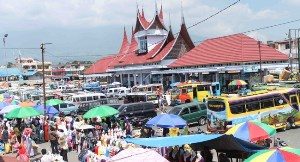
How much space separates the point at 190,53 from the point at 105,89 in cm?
1072

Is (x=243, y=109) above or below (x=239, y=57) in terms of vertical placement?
below

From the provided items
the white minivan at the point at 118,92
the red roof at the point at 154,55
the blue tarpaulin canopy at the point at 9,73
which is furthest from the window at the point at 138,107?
the blue tarpaulin canopy at the point at 9,73

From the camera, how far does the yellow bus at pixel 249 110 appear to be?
20.4 metres

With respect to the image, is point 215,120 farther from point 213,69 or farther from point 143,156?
point 213,69

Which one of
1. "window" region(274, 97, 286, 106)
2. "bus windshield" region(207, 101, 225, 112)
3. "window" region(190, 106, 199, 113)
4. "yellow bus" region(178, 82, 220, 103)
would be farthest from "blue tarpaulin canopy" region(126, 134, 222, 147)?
"yellow bus" region(178, 82, 220, 103)

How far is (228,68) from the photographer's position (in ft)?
138

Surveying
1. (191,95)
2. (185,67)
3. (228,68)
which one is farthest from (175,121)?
(185,67)

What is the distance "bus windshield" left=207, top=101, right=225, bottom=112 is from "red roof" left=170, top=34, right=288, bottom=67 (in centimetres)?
2020

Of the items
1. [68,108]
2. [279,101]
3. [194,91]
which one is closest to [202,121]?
[279,101]

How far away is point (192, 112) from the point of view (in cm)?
2430

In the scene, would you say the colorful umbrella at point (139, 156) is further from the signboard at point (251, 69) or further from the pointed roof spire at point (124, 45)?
the pointed roof spire at point (124, 45)

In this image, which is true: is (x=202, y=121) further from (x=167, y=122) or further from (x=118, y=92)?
(x=118, y=92)

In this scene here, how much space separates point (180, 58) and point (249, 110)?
31468mm

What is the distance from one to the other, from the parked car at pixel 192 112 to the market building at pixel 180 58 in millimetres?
16099
